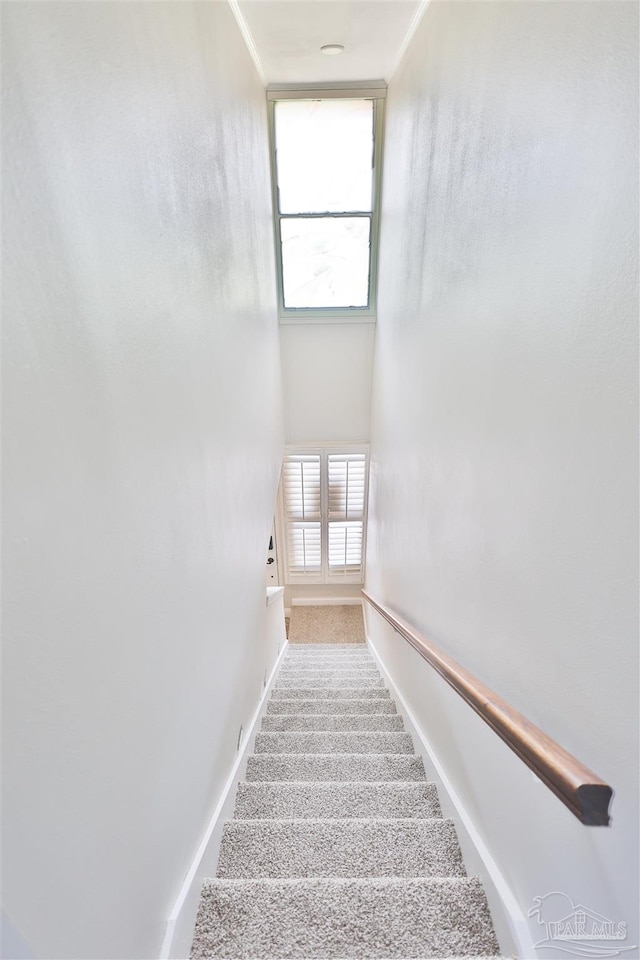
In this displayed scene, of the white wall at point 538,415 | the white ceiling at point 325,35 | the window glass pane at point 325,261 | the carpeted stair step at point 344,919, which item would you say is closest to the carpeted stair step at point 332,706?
the white wall at point 538,415

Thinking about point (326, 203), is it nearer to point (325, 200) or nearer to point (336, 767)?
point (325, 200)

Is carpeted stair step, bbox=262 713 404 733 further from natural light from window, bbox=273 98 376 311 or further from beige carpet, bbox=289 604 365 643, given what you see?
natural light from window, bbox=273 98 376 311

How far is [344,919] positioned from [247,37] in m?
4.41

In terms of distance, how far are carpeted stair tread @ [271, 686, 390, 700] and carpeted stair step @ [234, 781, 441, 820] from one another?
1340 millimetres

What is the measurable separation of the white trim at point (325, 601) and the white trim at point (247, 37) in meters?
6.22

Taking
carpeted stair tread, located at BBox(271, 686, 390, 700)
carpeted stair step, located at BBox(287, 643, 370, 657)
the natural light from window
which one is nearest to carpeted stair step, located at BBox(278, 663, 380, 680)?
carpeted stair tread, located at BBox(271, 686, 390, 700)

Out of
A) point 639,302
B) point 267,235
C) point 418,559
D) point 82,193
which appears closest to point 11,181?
point 82,193

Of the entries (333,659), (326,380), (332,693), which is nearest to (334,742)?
(332,693)

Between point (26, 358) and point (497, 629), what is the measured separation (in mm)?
1354

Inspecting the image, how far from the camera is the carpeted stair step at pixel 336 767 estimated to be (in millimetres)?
2264

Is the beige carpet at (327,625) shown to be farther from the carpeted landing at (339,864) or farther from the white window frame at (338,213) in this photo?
the white window frame at (338,213)

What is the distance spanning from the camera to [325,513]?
6.64 metres

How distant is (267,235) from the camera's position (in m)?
3.94

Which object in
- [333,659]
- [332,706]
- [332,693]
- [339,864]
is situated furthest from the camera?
[333,659]
